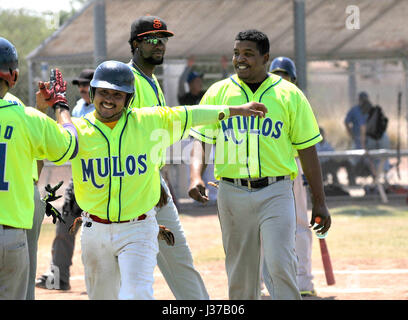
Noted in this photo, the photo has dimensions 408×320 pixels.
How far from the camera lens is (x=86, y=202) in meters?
4.48

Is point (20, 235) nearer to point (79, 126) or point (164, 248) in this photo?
point (79, 126)

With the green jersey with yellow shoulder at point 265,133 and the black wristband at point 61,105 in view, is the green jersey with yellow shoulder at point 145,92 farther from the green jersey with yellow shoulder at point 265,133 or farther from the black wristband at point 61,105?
the black wristband at point 61,105

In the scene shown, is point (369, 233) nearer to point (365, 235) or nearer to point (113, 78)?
point (365, 235)

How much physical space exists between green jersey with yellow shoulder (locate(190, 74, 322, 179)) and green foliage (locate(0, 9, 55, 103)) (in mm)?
8670

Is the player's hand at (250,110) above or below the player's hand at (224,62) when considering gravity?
below

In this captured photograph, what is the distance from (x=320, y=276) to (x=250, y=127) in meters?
3.16

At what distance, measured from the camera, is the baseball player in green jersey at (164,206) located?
529 cm

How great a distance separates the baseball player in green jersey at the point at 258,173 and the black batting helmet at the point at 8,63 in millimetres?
1465

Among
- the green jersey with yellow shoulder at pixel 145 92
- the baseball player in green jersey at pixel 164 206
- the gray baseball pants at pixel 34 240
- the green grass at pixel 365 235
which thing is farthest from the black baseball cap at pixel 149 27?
the green grass at pixel 365 235

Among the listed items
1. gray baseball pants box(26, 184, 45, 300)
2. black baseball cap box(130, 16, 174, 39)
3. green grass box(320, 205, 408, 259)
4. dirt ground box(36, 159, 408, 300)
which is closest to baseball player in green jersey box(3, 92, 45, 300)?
gray baseball pants box(26, 184, 45, 300)

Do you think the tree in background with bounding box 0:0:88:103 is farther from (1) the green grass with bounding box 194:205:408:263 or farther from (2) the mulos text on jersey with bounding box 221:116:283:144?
(2) the mulos text on jersey with bounding box 221:116:283:144

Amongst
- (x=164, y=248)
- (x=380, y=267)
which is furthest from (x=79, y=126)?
(x=380, y=267)

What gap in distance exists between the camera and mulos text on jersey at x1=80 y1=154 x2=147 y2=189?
4.41m

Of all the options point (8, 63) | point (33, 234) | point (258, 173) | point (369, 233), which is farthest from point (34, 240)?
point (369, 233)
